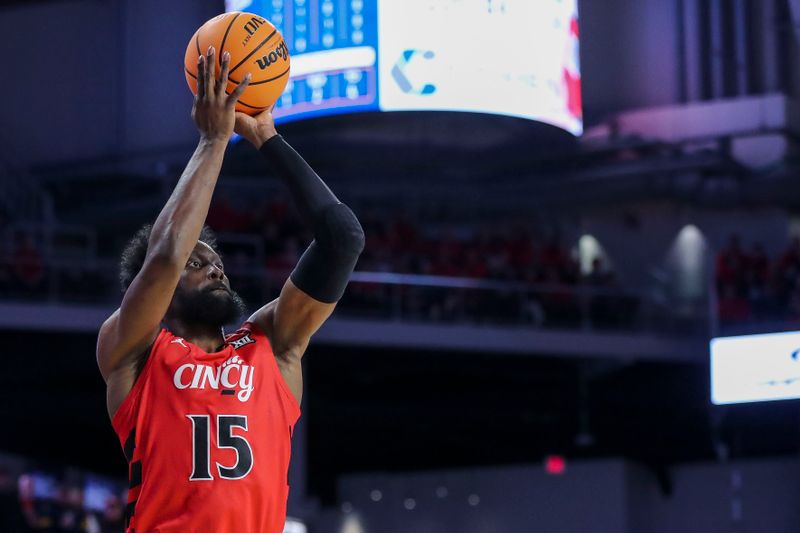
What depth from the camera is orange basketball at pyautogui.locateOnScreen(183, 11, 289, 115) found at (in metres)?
3.43

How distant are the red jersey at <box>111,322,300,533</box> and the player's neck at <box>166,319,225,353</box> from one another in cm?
6

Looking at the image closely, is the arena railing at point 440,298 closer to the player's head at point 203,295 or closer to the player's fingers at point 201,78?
the player's head at point 203,295

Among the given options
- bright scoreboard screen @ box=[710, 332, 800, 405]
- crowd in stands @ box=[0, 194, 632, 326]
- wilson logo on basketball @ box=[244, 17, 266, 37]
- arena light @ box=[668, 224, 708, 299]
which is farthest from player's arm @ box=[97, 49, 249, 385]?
arena light @ box=[668, 224, 708, 299]

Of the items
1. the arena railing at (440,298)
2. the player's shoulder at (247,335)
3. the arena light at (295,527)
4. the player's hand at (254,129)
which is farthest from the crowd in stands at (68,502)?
the player's hand at (254,129)

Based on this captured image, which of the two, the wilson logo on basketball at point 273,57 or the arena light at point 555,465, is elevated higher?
the wilson logo on basketball at point 273,57

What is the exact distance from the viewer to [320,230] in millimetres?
3359

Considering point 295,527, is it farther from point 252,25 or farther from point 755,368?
point 252,25

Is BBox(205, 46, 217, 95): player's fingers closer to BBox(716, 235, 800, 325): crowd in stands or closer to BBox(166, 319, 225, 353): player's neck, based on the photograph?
BBox(166, 319, 225, 353): player's neck

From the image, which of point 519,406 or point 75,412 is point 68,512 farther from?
point 519,406

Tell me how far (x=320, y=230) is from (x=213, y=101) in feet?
1.38

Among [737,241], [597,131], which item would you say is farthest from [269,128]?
[597,131]

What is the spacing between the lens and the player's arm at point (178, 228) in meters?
3.12

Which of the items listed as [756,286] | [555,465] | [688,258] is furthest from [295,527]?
[688,258]

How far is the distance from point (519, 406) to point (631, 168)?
397 centimetres
